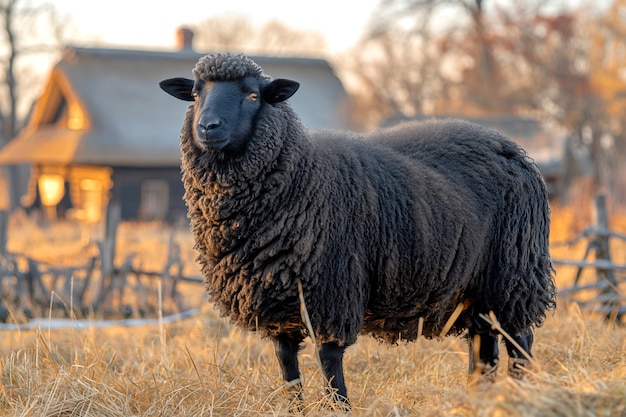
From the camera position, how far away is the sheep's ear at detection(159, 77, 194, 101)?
4660 millimetres

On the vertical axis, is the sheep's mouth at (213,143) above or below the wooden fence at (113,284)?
above

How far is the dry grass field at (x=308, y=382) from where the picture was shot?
3027mm

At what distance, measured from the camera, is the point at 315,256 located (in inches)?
159

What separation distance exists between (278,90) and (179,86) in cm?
75

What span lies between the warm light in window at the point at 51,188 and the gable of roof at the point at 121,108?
1389mm

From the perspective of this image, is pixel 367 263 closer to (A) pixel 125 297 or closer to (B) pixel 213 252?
(B) pixel 213 252

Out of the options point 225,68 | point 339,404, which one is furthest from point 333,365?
point 225,68

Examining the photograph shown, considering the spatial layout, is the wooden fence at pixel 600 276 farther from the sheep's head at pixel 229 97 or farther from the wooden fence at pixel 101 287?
the sheep's head at pixel 229 97

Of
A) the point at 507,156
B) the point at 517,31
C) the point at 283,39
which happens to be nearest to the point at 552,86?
the point at 517,31

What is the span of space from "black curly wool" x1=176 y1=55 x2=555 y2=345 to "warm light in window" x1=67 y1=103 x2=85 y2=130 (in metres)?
21.8

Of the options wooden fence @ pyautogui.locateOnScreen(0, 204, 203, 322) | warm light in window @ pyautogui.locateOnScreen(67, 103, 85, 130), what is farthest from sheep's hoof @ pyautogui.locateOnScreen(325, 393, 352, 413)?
warm light in window @ pyautogui.locateOnScreen(67, 103, 85, 130)

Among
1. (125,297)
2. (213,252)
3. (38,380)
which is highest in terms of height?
(213,252)

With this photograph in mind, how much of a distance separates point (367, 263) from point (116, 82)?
A: 76.9 ft

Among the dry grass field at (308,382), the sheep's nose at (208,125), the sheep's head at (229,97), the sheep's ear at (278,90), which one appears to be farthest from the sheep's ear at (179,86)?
the dry grass field at (308,382)
